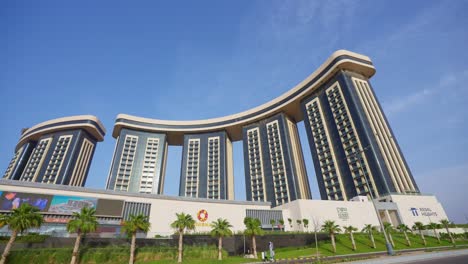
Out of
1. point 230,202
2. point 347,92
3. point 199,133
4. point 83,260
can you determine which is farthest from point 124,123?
point 347,92

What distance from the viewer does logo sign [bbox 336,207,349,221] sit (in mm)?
79806

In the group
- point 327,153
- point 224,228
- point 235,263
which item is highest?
point 327,153

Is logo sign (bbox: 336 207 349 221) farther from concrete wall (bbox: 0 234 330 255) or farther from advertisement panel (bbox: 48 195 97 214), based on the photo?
advertisement panel (bbox: 48 195 97 214)

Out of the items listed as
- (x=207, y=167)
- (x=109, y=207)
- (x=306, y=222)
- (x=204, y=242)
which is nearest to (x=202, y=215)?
(x=204, y=242)

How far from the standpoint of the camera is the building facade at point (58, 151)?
122 m

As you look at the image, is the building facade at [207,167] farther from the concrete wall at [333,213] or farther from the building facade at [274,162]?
the concrete wall at [333,213]

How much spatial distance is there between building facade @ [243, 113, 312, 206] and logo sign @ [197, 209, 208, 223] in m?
46.3

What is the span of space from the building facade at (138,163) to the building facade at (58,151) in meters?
21.6

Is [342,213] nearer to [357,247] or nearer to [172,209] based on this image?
[357,247]

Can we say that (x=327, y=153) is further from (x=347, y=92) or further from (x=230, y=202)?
(x=230, y=202)

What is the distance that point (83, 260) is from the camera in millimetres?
40438

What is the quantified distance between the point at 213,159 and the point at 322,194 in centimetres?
6243

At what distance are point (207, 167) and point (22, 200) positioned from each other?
83660 millimetres

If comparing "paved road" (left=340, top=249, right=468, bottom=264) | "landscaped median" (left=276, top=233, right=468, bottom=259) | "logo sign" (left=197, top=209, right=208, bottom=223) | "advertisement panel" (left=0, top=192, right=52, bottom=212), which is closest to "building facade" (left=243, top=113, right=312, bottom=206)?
"landscaped median" (left=276, top=233, right=468, bottom=259)
